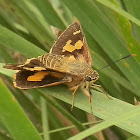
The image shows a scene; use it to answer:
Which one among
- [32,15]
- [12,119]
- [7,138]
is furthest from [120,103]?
[32,15]

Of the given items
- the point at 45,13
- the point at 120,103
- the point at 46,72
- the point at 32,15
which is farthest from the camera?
the point at 32,15

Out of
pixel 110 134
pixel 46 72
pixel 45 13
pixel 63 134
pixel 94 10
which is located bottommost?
pixel 110 134

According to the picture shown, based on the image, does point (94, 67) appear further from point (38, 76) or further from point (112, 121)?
point (112, 121)

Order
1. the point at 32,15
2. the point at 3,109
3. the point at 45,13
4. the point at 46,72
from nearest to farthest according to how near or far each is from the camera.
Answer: the point at 3,109 < the point at 46,72 < the point at 45,13 < the point at 32,15

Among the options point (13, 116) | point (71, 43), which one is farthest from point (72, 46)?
point (13, 116)

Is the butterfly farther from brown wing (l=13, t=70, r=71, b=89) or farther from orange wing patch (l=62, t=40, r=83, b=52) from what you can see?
orange wing patch (l=62, t=40, r=83, b=52)

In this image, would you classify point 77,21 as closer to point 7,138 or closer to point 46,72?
point 46,72
